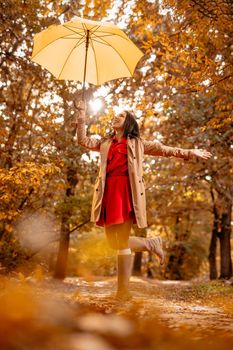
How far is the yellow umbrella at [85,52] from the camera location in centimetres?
580

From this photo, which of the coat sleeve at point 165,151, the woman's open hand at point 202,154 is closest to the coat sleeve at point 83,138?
the coat sleeve at point 165,151

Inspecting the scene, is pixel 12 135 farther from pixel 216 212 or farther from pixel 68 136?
pixel 216 212

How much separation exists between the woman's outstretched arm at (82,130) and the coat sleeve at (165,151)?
2.00 feet

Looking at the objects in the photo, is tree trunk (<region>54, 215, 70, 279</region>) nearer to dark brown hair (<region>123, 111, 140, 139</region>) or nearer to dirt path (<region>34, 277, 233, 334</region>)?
dirt path (<region>34, 277, 233, 334</region>)

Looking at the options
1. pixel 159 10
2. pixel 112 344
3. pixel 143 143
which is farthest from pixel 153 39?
pixel 112 344

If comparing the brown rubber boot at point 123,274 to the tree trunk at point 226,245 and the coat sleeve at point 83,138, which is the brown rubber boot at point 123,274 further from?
the tree trunk at point 226,245

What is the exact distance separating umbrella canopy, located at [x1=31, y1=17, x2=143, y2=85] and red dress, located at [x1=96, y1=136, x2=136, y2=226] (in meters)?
1.33

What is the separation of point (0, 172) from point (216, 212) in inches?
449

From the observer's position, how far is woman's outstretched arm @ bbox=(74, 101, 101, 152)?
5004mm

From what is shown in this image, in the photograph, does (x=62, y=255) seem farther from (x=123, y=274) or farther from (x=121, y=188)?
(x=121, y=188)

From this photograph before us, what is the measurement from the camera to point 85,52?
5.96 metres

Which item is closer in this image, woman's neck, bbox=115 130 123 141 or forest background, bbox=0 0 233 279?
woman's neck, bbox=115 130 123 141

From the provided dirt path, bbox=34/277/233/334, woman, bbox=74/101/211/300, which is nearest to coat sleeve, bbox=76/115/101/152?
→ woman, bbox=74/101/211/300

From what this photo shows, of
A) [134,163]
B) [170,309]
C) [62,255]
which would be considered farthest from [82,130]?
[62,255]
